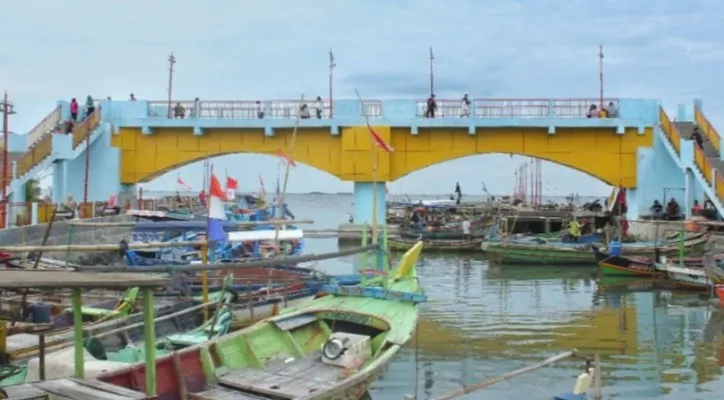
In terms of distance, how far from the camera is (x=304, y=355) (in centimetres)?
1058

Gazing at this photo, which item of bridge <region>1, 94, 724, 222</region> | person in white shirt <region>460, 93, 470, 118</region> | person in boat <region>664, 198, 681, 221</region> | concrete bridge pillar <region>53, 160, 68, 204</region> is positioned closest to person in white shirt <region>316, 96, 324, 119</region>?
bridge <region>1, 94, 724, 222</region>

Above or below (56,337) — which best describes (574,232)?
above

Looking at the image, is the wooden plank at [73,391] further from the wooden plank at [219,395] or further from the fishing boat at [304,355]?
the wooden plank at [219,395]

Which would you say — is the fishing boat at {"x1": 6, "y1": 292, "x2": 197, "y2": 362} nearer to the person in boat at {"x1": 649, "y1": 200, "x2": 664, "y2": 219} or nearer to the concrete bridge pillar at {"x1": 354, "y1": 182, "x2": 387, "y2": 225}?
the concrete bridge pillar at {"x1": 354, "y1": 182, "x2": 387, "y2": 225}

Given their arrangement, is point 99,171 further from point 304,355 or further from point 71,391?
point 71,391

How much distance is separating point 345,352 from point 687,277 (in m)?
14.7

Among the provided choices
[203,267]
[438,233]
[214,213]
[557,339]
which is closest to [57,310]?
[214,213]

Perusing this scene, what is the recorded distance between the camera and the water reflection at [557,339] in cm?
1176

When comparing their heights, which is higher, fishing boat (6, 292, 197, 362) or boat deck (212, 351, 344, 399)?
fishing boat (6, 292, 197, 362)

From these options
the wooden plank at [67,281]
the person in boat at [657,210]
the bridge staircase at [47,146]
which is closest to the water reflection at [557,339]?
the person in boat at [657,210]

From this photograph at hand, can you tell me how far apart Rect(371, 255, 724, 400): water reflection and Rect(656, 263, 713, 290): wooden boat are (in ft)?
1.39

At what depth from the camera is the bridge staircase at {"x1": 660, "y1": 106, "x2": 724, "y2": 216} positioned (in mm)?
24578

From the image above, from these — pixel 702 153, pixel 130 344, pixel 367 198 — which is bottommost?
pixel 130 344

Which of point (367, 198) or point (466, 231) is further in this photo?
point (466, 231)
